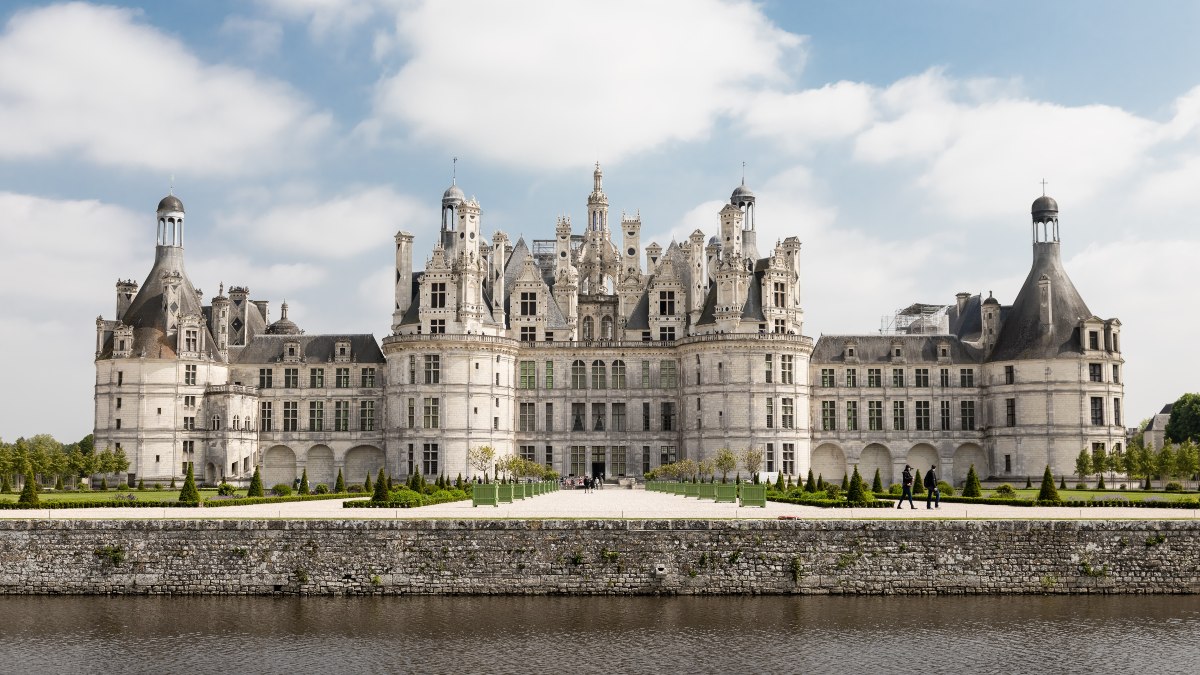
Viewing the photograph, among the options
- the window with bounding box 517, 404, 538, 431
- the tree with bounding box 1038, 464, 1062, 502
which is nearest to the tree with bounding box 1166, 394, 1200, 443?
the window with bounding box 517, 404, 538, 431

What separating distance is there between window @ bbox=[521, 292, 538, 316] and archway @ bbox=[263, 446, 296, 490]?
826 inches

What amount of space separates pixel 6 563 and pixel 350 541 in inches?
457

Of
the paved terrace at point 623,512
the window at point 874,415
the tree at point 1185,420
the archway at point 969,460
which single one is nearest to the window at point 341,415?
the paved terrace at point 623,512

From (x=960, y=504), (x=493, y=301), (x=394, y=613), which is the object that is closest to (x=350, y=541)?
(x=394, y=613)

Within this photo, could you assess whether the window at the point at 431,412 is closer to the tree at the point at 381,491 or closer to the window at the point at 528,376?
the window at the point at 528,376

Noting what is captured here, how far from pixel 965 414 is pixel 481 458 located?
37115 millimetres

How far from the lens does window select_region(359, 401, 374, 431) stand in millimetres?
90269

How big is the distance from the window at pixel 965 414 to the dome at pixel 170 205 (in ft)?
202

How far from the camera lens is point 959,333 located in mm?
95062

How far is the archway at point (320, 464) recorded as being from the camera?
297 feet

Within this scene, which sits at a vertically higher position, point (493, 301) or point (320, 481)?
Result: point (493, 301)

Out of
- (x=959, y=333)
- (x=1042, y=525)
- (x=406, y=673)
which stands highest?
(x=959, y=333)

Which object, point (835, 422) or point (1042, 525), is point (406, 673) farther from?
point (835, 422)

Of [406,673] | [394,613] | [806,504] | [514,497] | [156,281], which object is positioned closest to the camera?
[406,673]
